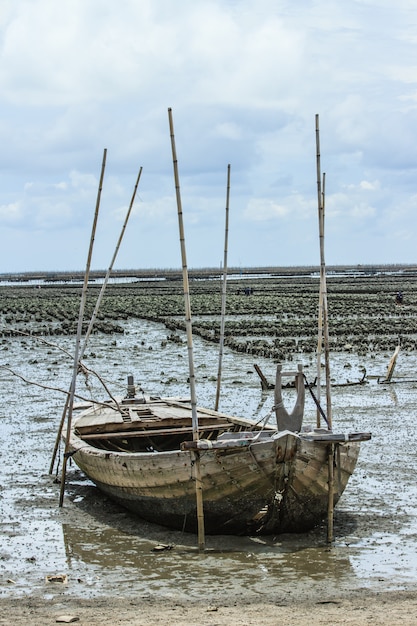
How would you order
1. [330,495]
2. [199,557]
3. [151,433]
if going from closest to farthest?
[199,557]
[330,495]
[151,433]

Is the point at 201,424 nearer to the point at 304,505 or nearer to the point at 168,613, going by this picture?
the point at 304,505

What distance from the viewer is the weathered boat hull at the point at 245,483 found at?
8.56 meters

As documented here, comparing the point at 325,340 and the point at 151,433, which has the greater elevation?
the point at 325,340

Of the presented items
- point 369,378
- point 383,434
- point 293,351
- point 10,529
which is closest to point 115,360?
point 293,351

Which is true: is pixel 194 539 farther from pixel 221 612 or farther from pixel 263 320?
pixel 263 320

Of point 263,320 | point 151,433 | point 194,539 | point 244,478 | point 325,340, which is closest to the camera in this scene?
point 244,478

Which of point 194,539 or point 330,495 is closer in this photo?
point 330,495

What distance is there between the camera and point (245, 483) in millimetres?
8688

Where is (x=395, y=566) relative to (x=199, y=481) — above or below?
below

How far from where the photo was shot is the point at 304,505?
351 inches

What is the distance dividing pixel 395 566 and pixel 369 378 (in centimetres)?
1226

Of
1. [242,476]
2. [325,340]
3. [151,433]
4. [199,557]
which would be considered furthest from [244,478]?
[151,433]

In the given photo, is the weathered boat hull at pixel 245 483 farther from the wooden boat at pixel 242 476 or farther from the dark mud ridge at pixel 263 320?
the dark mud ridge at pixel 263 320

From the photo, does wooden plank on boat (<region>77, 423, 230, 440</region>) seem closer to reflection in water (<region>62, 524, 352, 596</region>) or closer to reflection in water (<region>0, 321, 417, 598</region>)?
reflection in water (<region>0, 321, 417, 598</region>)
